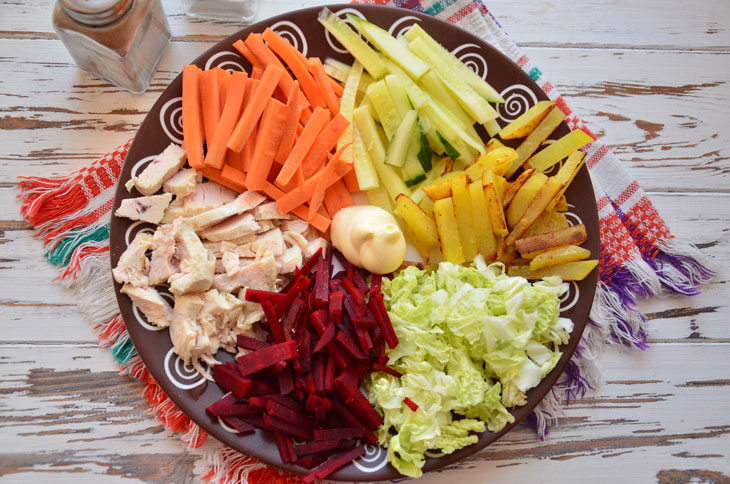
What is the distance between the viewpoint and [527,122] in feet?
8.09

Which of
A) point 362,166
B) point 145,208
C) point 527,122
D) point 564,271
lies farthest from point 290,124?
point 564,271

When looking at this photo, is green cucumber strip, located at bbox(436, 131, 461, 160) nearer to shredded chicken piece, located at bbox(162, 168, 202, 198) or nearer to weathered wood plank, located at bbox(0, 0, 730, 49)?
weathered wood plank, located at bbox(0, 0, 730, 49)

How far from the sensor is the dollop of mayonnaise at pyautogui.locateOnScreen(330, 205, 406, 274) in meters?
2.28

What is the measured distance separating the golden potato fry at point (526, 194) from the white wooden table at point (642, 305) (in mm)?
618

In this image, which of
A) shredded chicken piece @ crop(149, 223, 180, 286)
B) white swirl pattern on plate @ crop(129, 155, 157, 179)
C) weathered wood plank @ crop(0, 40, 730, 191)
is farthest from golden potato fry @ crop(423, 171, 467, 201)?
white swirl pattern on plate @ crop(129, 155, 157, 179)

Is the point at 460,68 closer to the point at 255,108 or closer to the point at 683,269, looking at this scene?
the point at 255,108

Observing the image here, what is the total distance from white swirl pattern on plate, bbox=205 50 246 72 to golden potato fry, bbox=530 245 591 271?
1527 mm

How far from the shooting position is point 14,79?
259 cm

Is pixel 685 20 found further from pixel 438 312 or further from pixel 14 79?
pixel 14 79

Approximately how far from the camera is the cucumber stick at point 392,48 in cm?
243

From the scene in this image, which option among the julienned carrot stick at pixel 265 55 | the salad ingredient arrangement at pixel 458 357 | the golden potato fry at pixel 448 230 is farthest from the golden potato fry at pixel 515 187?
the julienned carrot stick at pixel 265 55

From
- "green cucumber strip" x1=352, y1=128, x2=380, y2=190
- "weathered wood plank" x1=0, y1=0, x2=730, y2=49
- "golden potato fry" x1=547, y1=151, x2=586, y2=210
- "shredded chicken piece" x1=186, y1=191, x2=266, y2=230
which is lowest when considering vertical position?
"shredded chicken piece" x1=186, y1=191, x2=266, y2=230

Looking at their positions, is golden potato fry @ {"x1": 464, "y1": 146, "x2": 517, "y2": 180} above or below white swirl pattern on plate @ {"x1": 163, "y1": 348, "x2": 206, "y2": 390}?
above

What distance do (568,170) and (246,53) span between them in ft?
4.80
